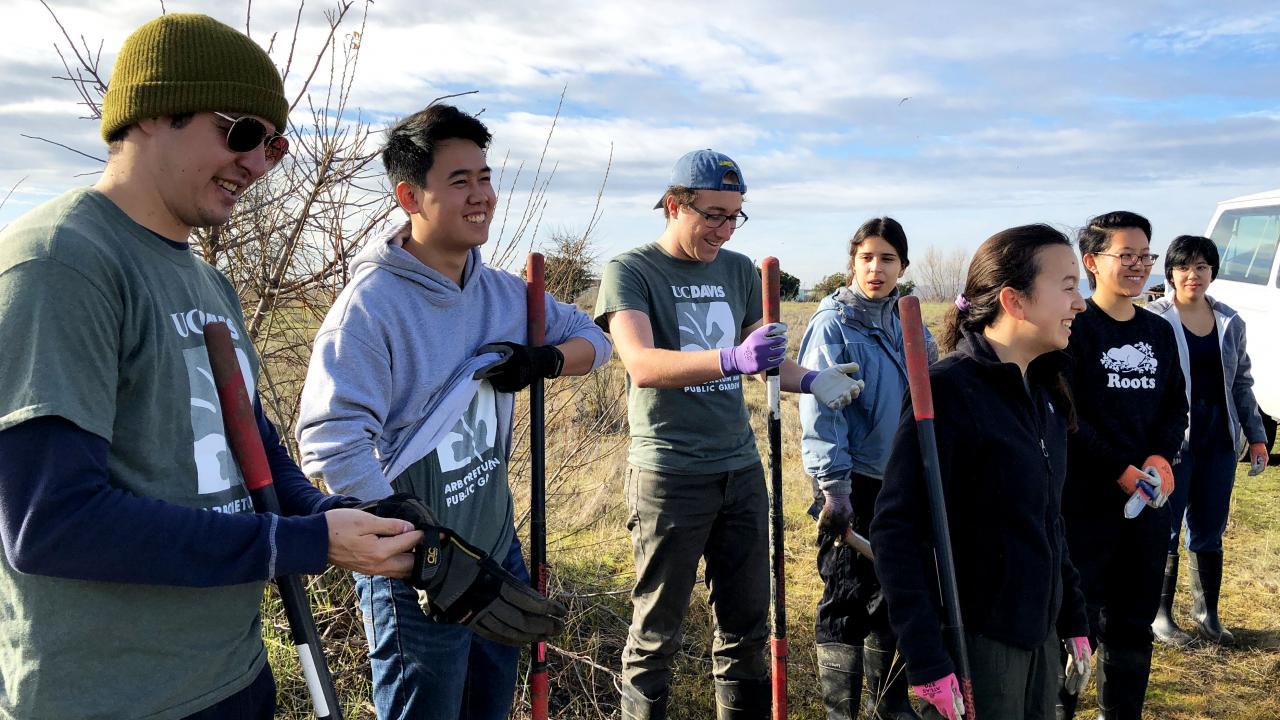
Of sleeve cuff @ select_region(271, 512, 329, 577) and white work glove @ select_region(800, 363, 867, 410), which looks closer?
sleeve cuff @ select_region(271, 512, 329, 577)

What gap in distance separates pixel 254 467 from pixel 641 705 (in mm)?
1923

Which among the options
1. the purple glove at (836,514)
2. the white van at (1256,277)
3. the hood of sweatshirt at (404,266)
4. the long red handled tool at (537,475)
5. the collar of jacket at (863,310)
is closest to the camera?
the hood of sweatshirt at (404,266)

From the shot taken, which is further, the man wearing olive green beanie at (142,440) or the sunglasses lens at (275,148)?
the sunglasses lens at (275,148)

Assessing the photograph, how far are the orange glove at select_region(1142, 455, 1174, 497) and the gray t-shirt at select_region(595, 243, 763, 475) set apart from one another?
153 centimetres

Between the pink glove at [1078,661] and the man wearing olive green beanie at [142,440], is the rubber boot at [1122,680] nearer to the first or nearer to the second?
the pink glove at [1078,661]

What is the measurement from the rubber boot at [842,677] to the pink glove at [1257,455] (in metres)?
2.88

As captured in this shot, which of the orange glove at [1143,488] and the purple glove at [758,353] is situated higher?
the purple glove at [758,353]

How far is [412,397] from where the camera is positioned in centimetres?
224

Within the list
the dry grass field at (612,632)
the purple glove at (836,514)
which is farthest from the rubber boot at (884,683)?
the purple glove at (836,514)

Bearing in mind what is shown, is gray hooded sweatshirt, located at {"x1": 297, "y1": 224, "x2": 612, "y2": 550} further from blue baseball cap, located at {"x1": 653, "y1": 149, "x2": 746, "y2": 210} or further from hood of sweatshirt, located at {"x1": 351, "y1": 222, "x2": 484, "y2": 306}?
blue baseball cap, located at {"x1": 653, "y1": 149, "x2": 746, "y2": 210}

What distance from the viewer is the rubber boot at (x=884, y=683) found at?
12.6 feet

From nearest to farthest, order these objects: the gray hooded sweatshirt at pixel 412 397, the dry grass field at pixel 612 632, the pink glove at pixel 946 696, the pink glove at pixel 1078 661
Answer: the gray hooded sweatshirt at pixel 412 397 < the pink glove at pixel 946 696 < the pink glove at pixel 1078 661 < the dry grass field at pixel 612 632

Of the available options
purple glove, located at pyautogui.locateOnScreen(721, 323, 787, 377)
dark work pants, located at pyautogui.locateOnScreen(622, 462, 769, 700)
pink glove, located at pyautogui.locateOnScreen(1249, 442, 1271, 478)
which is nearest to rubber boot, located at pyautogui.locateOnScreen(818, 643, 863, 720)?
dark work pants, located at pyautogui.locateOnScreen(622, 462, 769, 700)

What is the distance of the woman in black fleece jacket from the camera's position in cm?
228
